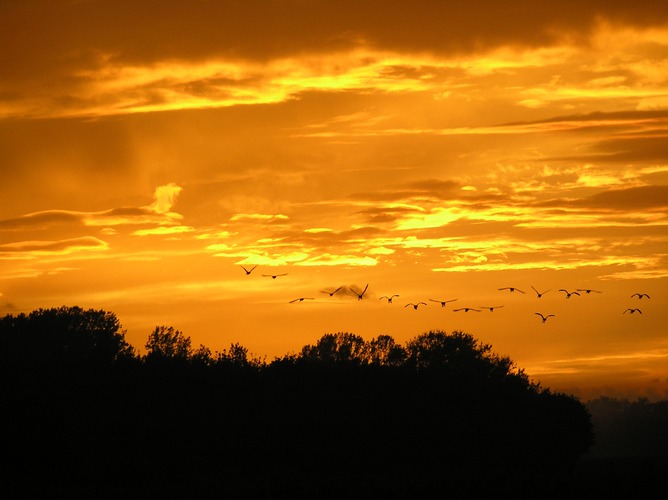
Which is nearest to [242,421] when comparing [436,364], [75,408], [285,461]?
[285,461]

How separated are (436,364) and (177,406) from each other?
52787 millimetres

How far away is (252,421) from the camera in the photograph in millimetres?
92312

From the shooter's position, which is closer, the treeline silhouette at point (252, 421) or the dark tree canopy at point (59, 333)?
the treeline silhouette at point (252, 421)

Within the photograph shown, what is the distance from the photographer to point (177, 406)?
89500 millimetres

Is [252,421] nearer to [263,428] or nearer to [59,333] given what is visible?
[263,428]

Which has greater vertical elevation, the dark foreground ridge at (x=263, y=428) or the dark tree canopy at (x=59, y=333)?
the dark tree canopy at (x=59, y=333)

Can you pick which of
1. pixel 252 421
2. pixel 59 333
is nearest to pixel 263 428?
pixel 252 421

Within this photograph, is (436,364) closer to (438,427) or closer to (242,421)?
(438,427)

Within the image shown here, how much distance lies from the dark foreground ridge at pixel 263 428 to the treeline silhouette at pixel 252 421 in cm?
14

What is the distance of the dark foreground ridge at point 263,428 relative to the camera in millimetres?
74750

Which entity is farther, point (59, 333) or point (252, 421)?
point (59, 333)

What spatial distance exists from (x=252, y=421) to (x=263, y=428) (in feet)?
4.70

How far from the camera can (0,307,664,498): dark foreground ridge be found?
245 ft

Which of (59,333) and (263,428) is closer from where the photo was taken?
(263,428)
